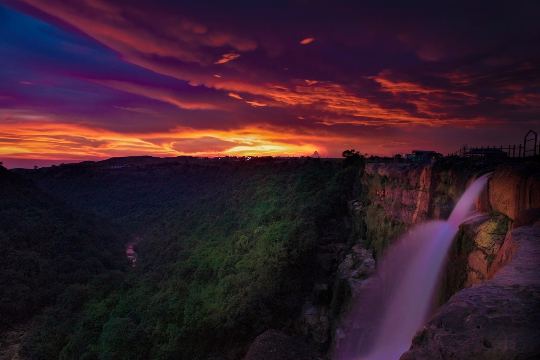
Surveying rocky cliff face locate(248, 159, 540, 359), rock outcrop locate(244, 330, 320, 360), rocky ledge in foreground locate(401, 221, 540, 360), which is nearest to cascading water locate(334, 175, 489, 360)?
rocky cliff face locate(248, 159, 540, 359)

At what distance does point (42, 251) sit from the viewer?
4850 centimetres

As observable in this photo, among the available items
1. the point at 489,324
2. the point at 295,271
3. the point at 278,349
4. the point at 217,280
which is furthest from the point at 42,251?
the point at 489,324

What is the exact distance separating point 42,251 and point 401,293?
4796 cm

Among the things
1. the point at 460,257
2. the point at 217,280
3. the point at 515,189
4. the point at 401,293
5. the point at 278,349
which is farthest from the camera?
the point at 217,280

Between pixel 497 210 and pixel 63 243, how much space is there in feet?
180

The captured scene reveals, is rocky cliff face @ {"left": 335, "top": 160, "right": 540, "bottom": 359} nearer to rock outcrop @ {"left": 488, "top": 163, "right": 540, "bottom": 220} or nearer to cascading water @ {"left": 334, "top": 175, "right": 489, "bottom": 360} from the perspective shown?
rock outcrop @ {"left": 488, "top": 163, "right": 540, "bottom": 220}

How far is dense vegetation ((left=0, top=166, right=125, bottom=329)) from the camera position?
131ft

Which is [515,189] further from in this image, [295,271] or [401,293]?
[295,271]

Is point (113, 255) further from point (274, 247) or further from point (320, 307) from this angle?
point (320, 307)

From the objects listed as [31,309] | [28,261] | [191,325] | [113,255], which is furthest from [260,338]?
[113,255]

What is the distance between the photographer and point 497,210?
10578mm

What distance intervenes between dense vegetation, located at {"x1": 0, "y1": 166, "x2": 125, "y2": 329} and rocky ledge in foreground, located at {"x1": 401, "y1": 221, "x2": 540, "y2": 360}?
42414 mm

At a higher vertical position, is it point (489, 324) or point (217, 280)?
point (489, 324)

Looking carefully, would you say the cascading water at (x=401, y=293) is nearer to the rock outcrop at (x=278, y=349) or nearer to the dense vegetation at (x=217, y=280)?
the rock outcrop at (x=278, y=349)
